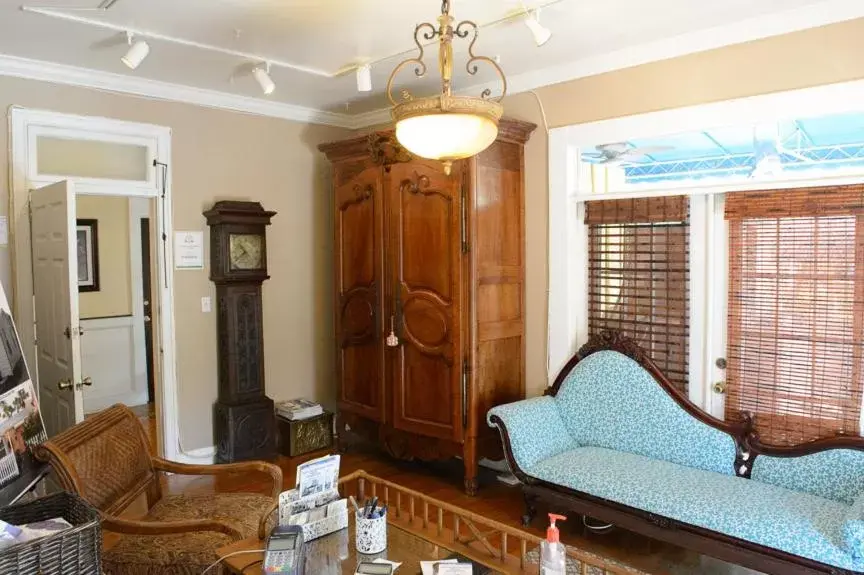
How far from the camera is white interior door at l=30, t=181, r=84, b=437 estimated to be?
3.18m

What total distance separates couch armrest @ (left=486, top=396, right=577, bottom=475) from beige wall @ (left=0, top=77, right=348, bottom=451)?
1900mm

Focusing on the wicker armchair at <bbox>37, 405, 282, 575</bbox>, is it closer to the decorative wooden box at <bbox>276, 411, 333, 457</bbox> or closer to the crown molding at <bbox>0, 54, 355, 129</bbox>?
the decorative wooden box at <bbox>276, 411, 333, 457</bbox>

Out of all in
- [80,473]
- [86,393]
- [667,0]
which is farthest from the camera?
[86,393]

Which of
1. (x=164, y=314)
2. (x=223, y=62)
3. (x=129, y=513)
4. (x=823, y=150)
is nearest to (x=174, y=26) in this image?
(x=223, y=62)

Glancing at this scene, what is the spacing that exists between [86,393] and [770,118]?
5.69 meters

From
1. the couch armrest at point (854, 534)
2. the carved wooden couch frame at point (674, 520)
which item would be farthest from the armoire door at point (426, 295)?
the couch armrest at point (854, 534)

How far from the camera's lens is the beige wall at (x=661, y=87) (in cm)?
285

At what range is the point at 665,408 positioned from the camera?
322 cm

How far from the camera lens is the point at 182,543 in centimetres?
244

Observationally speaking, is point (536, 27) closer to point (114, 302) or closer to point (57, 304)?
point (57, 304)

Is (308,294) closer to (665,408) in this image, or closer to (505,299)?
(505,299)

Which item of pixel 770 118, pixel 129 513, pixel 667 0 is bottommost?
pixel 129 513

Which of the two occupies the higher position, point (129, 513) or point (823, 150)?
point (823, 150)

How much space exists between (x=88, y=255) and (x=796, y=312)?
560 cm
